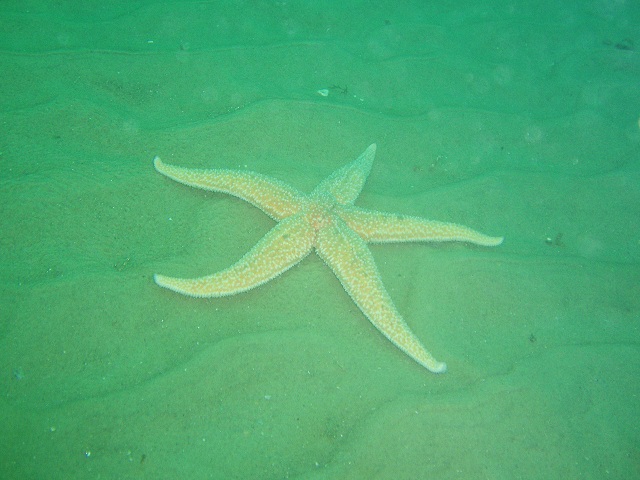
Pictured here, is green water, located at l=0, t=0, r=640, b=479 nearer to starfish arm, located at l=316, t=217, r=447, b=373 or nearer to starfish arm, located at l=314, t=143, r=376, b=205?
starfish arm, located at l=316, t=217, r=447, b=373

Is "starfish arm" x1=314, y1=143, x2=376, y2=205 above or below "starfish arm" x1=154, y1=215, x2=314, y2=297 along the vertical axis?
above

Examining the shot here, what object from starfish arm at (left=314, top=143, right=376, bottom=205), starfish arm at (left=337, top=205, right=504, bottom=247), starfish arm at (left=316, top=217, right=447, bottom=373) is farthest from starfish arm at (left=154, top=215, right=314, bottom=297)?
starfish arm at (left=314, top=143, right=376, bottom=205)

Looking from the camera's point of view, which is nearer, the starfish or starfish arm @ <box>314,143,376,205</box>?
the starfish

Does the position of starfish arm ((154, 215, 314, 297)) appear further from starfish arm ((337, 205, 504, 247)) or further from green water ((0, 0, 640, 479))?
starfish arm ((337, 205, 504, 247))

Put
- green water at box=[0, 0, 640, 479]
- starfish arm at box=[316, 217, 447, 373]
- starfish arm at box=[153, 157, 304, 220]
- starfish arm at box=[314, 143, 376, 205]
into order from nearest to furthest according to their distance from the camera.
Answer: green water at box=[0, 0, 640, 479] → starfish arm at box=[316, 217, 447, 373] → starfish arm at box=[153, 157, 304, 220] → starfish arm at box=[314, 143, 376, 205]

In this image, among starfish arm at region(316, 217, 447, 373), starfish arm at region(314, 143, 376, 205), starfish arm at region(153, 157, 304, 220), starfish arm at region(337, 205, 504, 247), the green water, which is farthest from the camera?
starfish arm at region(314, 143, 376, 205)

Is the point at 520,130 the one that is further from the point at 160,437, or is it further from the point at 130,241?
the point at 160,437
